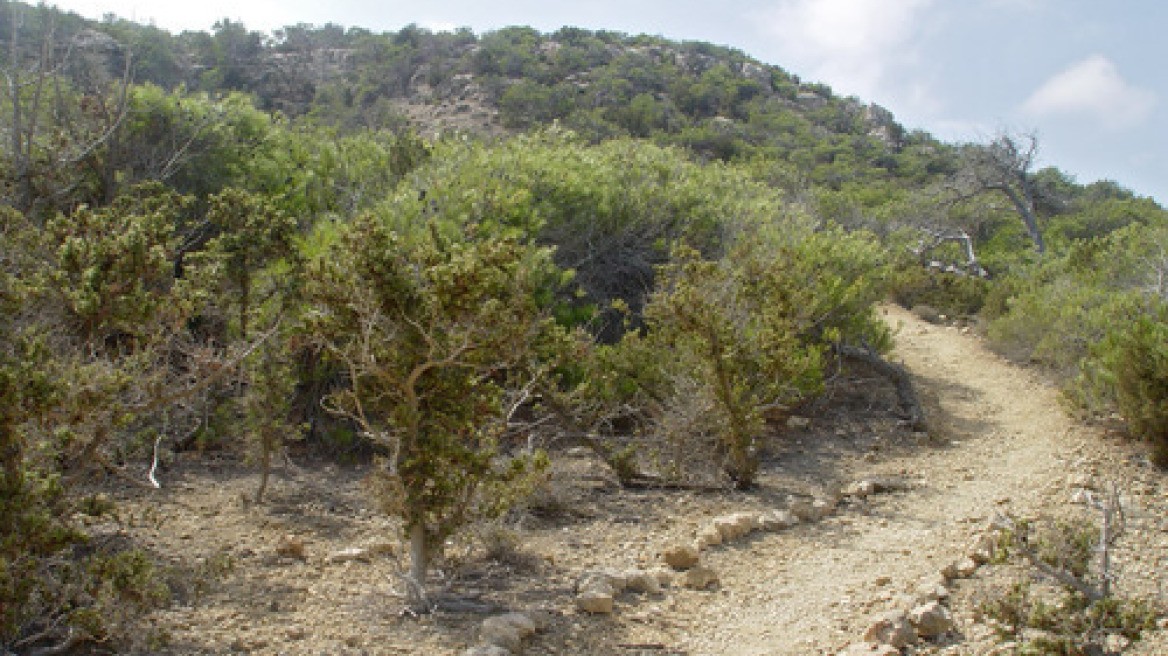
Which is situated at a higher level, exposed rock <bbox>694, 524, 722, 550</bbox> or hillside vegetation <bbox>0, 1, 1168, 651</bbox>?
hillside vegetation <bbox>0, 1, 1168, 651</bbox>

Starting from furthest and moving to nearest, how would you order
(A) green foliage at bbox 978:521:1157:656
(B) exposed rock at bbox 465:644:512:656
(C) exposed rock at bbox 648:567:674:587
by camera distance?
(C) exposed rock at bbox 648:567:674:587
(B) exposed rock at bbox 465:644:512:656
(A) green foliage at bbox 978:521:1157:656

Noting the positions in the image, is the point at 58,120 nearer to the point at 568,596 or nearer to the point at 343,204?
the point at 343,204

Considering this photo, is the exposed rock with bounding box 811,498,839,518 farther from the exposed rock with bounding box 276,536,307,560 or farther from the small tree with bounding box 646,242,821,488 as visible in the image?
the exposed rock with bounding box 276,536,307,560

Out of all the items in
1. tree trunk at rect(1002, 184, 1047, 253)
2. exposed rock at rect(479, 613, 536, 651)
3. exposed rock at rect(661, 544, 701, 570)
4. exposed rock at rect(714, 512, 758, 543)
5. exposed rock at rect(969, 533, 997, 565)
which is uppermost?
tree trunk at rect(1002, 184, 1047, 253)

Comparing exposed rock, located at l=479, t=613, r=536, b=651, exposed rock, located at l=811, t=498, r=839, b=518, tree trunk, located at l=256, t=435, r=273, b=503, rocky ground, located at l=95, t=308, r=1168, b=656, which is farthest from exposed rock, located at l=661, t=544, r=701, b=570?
tree trunk, located at l=256, t=435, r=273, b=503

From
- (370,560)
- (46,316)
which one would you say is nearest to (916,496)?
(370,560)

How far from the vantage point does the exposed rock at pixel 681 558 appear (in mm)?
5371

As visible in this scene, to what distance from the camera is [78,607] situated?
3.51 metres

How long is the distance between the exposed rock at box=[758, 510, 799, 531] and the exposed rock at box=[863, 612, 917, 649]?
196cm

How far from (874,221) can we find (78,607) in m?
23.5

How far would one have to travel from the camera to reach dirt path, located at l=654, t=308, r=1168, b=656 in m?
4.52

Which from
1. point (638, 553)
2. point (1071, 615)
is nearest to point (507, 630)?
point (638, 553)

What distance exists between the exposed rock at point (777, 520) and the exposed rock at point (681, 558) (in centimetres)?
100

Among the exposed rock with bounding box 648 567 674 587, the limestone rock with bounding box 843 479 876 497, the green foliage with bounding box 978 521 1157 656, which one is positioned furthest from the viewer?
the limestone rock with bounding box 843 479 876 497
